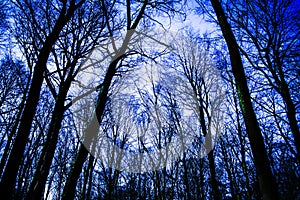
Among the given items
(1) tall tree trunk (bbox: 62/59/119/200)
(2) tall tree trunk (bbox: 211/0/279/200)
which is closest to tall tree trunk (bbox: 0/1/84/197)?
(1) tall tree trunk (bbox: 62/59/119/200)

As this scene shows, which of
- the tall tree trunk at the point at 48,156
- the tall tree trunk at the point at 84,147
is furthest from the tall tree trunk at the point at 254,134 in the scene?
the tall tree trunk at the point at 48,156

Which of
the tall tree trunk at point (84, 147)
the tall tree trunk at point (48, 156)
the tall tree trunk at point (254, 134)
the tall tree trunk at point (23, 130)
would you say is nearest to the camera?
the tall tree trunk at point (254, 134)

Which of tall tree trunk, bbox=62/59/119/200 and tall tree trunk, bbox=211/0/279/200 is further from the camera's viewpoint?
tall tree trunk, bbox=62/59/119/200

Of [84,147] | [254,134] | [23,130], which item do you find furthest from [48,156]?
[254,134]

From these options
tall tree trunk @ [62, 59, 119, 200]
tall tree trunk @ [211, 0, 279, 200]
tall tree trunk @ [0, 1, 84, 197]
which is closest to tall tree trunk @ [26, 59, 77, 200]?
tall tree trunk @ [62, 59, 119, 200]

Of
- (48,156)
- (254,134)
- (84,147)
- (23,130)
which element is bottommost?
(254,134)

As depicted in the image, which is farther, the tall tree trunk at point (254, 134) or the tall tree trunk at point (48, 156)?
the tall tree trunk at point (48, 156)

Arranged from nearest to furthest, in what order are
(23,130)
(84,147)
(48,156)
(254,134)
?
(254,134)
(23,130)
(84,147)
(48,156)

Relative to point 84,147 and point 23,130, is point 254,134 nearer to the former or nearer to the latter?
point 23,130

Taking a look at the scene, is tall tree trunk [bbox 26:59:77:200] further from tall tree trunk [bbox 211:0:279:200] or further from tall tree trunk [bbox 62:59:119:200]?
tall tree trunk [bbox 211:0:279:200]

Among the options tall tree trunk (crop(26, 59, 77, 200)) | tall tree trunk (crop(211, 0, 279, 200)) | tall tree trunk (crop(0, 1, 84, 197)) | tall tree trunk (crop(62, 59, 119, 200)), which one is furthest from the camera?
tall tree trunk (crop(26, 59, 77, 200))

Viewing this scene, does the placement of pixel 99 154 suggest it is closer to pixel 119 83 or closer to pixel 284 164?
pixel 119 83

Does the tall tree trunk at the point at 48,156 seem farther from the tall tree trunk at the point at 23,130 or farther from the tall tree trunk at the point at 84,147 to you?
the tall tree trunk at the point at 23,130

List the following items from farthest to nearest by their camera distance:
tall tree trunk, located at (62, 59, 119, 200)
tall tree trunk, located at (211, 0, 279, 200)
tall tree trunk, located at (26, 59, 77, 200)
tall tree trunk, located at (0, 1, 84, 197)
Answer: tall tree trunk, located at (26, 59, 77, 200)
tall tree trunk, located at (62, 59, 119, 200)
tall tree trunk, located at (0, 1, 84, 197)
tall tree trunk, located at (211, 0, 279, 200)
